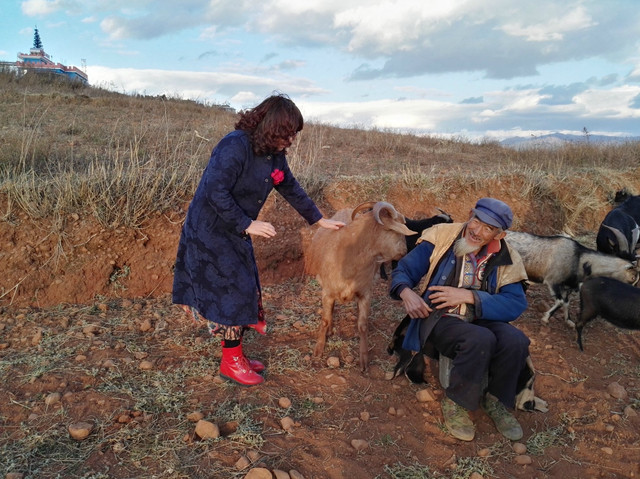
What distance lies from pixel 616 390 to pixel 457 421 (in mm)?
1555

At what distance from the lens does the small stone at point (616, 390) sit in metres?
3.73

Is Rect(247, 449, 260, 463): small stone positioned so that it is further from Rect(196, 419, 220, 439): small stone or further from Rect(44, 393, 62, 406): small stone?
Rect(44, 393, 62, 406): small stone

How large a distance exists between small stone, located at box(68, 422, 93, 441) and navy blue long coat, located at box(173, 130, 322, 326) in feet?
3.28

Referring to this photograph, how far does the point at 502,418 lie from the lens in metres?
3.30

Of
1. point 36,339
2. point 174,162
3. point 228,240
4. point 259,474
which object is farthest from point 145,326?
point 174,162

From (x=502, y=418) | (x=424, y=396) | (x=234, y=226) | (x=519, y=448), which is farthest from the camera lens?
(x=424, y=396)

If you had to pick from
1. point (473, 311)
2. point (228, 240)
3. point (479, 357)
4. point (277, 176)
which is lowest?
point (479, 357)

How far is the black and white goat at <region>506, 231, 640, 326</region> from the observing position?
5332 mm

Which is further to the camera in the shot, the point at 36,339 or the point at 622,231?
the point at 622,231

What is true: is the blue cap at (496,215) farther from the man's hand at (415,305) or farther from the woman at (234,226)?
the woman at (234,226)

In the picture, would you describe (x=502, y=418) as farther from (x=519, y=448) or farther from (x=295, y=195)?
(x=295, y=195)

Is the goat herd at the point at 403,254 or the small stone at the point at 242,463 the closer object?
the small stone at the point at 242,463

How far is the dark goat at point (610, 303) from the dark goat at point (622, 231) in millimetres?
1357

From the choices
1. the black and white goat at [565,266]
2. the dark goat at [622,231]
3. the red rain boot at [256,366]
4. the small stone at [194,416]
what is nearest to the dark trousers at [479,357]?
the red rain boot at [256,366]
